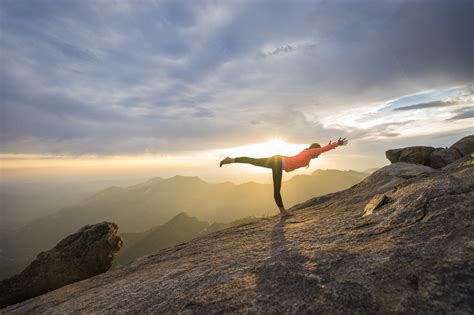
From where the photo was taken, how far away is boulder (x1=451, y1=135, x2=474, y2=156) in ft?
76.3

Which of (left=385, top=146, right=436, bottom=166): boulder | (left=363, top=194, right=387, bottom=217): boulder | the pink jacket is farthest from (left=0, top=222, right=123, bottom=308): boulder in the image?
(left=385, top=146, right=436, bottom=166): boulder

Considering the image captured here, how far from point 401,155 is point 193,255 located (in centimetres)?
2365

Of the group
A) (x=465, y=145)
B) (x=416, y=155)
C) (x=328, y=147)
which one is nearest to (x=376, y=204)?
(x=328, y=147)

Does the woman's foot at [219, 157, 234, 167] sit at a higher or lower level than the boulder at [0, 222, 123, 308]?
higher

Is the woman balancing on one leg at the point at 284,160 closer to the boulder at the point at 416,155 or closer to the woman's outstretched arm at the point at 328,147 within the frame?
the woman's outstretched arm at the point at 328,147

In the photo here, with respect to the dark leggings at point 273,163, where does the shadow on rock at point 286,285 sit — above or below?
below

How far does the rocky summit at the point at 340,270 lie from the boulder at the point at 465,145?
15158 millimetres

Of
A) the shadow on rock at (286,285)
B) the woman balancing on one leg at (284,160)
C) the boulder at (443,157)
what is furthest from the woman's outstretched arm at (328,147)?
the boulder at (443,157)

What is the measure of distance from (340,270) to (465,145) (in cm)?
2395

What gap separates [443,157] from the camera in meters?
23.3

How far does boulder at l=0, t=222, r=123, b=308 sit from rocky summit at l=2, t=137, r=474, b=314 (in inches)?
212

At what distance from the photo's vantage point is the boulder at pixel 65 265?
17.8 metres

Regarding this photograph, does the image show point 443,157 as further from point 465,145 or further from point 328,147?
point 328,147

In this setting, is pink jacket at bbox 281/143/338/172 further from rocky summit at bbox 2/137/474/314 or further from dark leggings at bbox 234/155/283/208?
rocky summit at bbox 2/137/474/314
